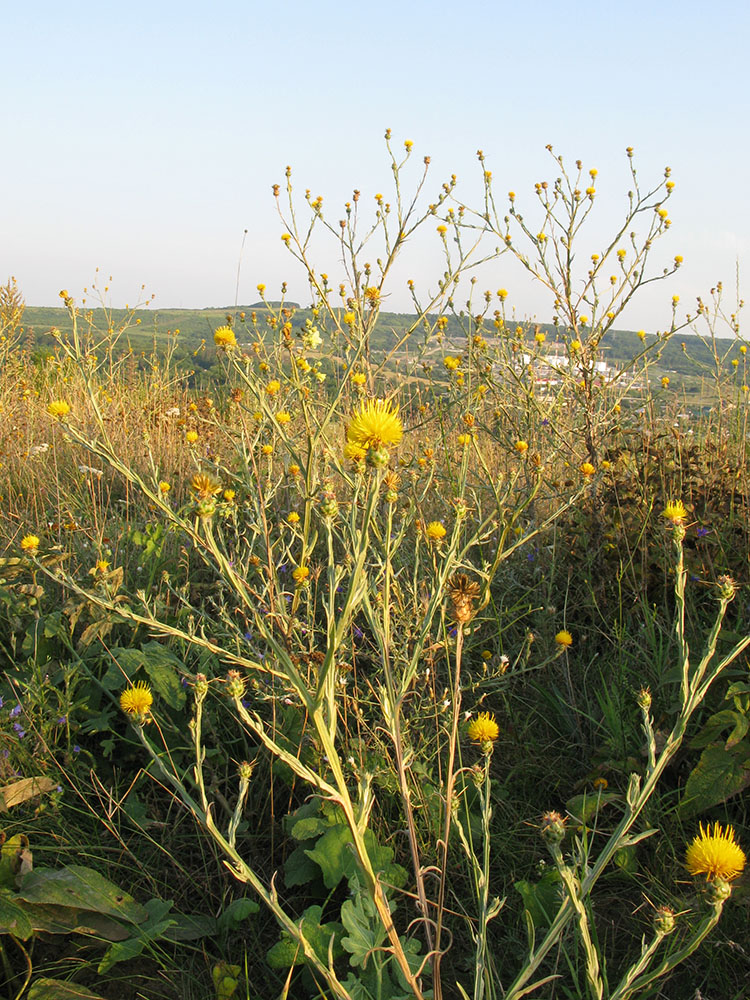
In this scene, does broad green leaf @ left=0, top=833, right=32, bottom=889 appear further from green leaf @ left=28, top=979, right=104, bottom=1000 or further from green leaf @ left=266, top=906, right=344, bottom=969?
green leaf @ left=266, top=906, right=344, bottom=969

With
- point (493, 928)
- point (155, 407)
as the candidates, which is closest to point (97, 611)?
point (493, 928)

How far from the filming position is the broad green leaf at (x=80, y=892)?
4.99 ft

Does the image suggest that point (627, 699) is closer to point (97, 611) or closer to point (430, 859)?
point (430, 859)

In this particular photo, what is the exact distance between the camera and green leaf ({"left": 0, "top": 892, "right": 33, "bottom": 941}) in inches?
56.9

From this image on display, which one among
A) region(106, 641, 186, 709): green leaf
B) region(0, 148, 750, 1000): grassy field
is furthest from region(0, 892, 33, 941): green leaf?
region(106, 641, 186, 709): green leaf

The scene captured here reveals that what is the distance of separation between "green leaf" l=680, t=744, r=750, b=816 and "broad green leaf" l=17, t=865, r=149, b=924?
1.30 m

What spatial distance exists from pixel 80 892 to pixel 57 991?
0.58 feet

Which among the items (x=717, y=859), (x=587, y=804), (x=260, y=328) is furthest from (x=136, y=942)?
(x=260, y=328)

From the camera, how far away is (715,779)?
67.3 inches

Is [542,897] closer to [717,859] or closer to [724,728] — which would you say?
[724,728]

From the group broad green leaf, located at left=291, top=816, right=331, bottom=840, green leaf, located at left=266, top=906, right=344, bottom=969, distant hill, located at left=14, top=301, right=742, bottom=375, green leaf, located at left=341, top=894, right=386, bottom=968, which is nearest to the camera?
green leaf, located at left=341, top=894, right=386, bottom=968

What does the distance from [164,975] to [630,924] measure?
104cm

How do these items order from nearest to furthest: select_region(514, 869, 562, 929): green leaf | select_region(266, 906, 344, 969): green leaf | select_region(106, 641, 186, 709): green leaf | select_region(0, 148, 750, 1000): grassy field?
1. select_region(0, 148, 750, 1000): grassy field
2. select_region(266, 906, 344, 969): green leaf
3. select_region(514, 869, 562, 929): green leaf
4. select_region(106, 641, 186, 709): green leaf

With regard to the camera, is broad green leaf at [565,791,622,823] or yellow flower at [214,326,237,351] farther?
broad green leaf at [565,791,622,823]
